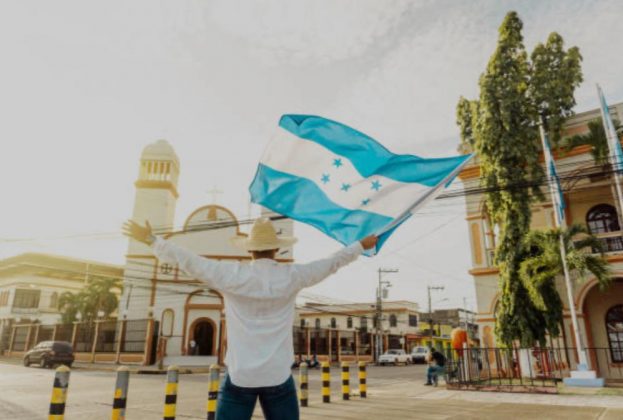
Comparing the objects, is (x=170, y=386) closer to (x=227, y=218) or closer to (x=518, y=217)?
(x=518, y=217)

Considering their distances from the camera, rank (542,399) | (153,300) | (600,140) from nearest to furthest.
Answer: (542,399) → (600,140) → (153,300)

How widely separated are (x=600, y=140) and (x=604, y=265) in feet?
18.1

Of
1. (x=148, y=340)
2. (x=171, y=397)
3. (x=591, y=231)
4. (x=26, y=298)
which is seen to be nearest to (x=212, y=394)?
(x=171, y=397)

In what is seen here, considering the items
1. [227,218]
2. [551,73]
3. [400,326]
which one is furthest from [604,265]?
[400,326]

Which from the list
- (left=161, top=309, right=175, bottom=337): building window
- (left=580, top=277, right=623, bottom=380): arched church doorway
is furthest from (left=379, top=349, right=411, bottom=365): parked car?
(left=580, top=277, right=623, bottom=380): arched church doorway

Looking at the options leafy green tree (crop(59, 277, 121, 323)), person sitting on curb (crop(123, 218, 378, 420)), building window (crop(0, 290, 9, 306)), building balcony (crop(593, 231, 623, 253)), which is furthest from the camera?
building window (crop(0, 290, 9, 306))

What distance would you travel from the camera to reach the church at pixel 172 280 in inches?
1195

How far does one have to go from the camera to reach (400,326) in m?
57.2

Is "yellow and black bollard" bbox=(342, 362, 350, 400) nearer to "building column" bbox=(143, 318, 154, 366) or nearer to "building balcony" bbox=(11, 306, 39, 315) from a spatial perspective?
"building column" bbox=(143, 318, 154, 366)

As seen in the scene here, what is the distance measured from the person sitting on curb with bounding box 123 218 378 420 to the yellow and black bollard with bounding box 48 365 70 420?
2870 millimetres

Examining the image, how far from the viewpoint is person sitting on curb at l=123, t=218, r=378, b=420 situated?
258 cm

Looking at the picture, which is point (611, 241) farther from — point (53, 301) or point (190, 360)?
point (53, 301)

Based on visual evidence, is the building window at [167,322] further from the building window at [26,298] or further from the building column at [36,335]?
the building window at [26,298]

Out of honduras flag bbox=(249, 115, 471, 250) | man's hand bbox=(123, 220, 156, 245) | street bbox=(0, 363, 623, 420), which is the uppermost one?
honduras flag bbox=(249, 115, 471, 250)
